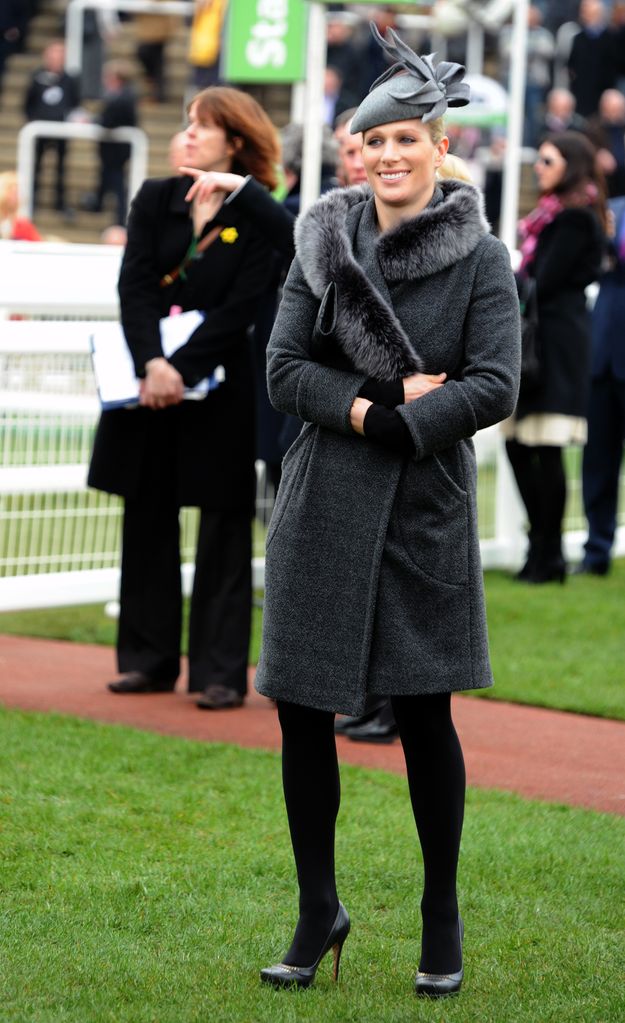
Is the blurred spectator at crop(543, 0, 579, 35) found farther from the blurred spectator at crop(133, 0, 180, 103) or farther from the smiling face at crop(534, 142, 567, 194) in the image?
the smiling face at crop(534, 142, 567, 194)

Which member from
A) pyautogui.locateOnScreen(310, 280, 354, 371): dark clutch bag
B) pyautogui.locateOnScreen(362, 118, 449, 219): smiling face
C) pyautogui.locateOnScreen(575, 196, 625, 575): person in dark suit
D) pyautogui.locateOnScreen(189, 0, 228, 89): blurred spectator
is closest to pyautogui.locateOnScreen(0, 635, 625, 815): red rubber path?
pyautogui.locateOnScreen(310, 280, 354, 371): dark clutch bag

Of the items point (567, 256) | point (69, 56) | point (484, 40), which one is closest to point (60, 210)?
point (69, 56)

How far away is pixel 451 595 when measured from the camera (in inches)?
146

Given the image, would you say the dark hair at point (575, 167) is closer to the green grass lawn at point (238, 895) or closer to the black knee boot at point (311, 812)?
the green grass lawn at point (238, 895)

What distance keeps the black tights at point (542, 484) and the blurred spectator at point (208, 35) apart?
11434 millimetres

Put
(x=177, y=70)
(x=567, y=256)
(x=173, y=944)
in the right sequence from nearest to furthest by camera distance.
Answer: (x=173, y=944)
(x=567, y=256)
(x=177, y=70)

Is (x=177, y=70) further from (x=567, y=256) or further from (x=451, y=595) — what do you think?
(x=451, y=595)

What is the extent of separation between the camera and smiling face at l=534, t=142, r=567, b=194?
9.03m

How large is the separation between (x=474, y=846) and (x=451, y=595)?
135 centimetres

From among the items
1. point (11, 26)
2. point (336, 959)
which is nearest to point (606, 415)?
point (336, 959)

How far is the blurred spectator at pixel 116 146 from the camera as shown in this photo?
19000mm

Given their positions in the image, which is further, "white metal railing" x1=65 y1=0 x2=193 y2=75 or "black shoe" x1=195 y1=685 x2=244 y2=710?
"white metal railing" x1=65 y1=0 x2=193 y2=75

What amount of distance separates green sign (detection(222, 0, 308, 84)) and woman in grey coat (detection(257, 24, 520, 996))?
14.8ft

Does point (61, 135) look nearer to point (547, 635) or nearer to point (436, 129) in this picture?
point (547, 635)
